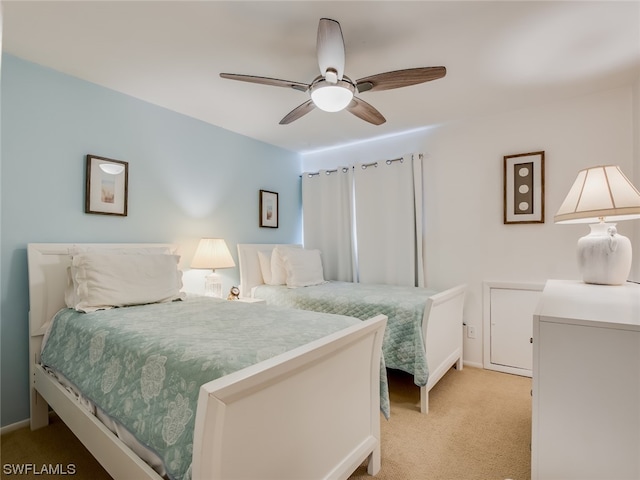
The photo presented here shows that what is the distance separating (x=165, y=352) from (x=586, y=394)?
145 centimetres

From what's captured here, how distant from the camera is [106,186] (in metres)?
2.51

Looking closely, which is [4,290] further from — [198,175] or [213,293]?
[198,175]

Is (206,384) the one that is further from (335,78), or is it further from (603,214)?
(603,214)

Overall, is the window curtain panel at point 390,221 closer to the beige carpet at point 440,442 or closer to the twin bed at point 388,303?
the twin bed at point 388,303

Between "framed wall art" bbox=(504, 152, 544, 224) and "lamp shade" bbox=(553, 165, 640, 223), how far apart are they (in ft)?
3.56

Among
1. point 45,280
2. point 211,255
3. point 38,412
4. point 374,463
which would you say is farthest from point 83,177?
point 374,463

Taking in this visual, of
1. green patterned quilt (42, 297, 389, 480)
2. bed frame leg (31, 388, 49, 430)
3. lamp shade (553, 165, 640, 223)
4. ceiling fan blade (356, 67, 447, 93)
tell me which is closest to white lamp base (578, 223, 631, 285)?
lamp shade (553, 165, 640, 223)

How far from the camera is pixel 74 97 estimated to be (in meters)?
2.35

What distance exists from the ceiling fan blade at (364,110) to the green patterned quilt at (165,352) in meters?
1.33

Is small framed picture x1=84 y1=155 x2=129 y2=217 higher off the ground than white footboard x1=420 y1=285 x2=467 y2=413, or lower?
higher

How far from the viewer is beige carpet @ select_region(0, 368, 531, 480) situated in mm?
1709

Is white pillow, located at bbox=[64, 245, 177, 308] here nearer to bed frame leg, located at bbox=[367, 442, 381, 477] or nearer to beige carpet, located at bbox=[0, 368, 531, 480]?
beige carpet, located at bbox=[0, 368, 531, 480]

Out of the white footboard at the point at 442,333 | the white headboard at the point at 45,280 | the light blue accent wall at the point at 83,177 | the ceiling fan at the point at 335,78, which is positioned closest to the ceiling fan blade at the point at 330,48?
the ceiling fan at the point at 335,78

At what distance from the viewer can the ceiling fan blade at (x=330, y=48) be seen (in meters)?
1.54
